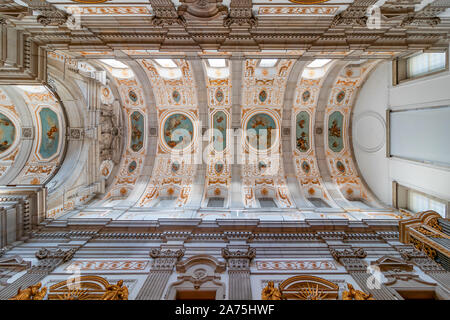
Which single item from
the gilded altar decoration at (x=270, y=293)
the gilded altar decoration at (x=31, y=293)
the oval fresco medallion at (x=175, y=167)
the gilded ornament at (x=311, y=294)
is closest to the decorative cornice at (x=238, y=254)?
the gilded altar decoration at (x=270, y=293)

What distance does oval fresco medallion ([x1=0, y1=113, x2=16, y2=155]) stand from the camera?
445 inches

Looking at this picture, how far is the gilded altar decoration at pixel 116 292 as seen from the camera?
242 inches

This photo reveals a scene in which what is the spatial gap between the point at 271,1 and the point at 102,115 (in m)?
9.83

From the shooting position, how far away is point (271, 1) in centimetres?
678

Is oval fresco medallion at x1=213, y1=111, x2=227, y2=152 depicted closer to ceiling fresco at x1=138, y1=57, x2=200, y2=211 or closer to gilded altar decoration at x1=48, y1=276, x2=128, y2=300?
ceiling fresco at x1=138, y1=57, x2=200, y2=211

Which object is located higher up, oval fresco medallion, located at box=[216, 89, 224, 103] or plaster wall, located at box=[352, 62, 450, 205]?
oval fresco medallion, located at box=[216, 89, 224, 103]

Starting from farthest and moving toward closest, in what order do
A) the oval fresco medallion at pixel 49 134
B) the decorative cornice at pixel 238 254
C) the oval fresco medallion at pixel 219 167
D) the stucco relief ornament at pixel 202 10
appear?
the oval fresco medallion at pixel 219 167 → the oval fresco medallion at pixel 49 134 → the decorative cornice at pixel 238 254 → the stucco relief ornament at pixel 202 10

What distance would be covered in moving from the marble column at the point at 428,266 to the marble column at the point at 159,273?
7.74 metres

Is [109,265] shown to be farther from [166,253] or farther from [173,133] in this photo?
[173,133]

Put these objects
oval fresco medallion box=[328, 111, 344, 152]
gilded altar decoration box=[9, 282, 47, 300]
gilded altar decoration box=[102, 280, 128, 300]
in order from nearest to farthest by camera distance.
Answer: gilded altar decoration box=[9, 282, 47, 300], gilded altar decoration box=[102, 280, 128, 300], oval fresco medallion box=[328, 111, 344, 152]

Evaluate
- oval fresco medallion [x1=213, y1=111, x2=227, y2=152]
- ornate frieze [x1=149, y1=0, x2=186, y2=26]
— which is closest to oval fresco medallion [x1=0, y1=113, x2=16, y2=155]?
ornate frieze [x1=149, y1=0, x2=186, y2=26]

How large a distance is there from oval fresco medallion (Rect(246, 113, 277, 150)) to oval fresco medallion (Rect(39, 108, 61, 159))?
34.0 ft

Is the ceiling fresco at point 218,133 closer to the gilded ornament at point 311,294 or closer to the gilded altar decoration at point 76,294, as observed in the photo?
the gilded altar decoration at point 76,294
